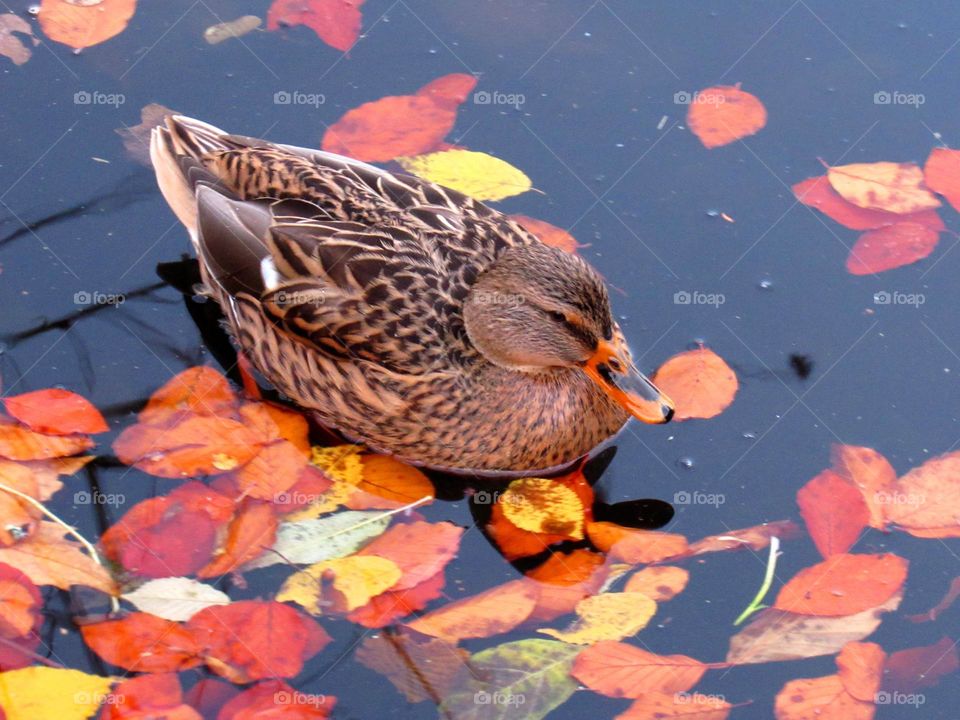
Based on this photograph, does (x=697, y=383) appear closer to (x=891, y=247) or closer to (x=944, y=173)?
(x=891, y=247)

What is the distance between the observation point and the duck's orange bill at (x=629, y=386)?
5.07 meters

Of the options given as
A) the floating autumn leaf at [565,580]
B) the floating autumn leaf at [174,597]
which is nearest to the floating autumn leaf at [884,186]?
the floating autumn leaf at [565,580]

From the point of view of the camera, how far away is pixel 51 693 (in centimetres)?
454

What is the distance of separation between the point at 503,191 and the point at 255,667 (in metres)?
2.69

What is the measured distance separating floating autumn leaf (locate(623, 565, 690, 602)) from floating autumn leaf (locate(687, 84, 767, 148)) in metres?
2.43

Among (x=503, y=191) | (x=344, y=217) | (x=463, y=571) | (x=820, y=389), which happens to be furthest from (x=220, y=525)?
(x=820, y=389)

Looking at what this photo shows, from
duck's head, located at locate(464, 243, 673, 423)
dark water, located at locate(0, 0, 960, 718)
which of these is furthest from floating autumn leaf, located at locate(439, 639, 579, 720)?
duck's head, located at locate(464, 243, 673, 423)

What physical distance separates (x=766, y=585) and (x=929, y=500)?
0.87 metres

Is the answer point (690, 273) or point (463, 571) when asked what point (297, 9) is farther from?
point (463, 571)

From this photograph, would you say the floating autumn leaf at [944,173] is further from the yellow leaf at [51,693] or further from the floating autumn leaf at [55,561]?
the yellow leaf at [51,693]

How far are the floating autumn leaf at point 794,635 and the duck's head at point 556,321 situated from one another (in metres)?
0.89

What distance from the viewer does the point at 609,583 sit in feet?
16.3

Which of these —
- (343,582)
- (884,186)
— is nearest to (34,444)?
(343,582)

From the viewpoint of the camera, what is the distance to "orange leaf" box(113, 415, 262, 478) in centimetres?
527
